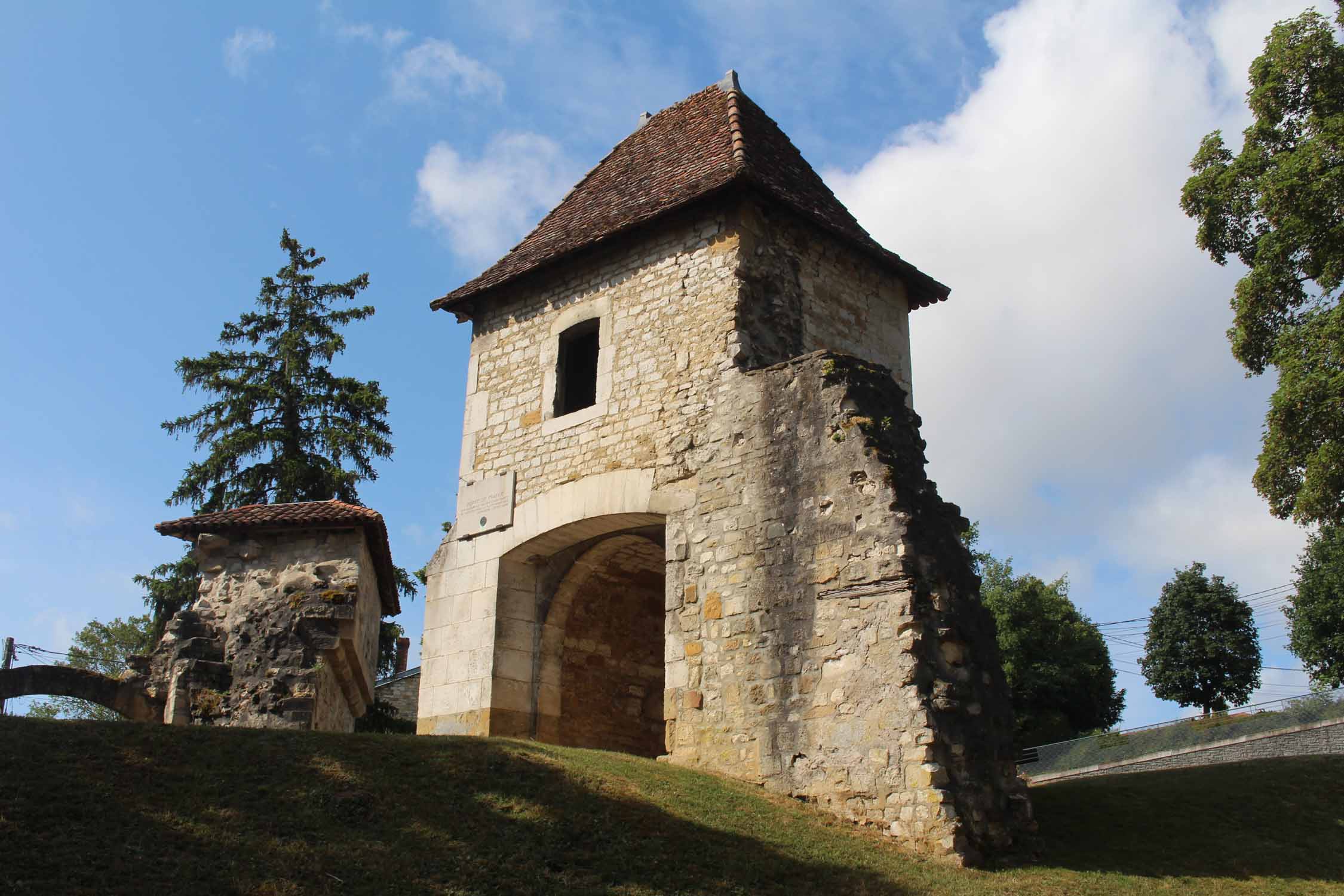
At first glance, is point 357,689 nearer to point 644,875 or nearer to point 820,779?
point 820,779

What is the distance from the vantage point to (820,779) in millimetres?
10133

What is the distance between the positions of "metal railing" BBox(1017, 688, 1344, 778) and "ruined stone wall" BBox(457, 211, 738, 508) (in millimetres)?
13383

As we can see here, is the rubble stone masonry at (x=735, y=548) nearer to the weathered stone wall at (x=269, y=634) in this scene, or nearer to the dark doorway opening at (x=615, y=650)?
the dark doorway opening at (x=615, y=650)

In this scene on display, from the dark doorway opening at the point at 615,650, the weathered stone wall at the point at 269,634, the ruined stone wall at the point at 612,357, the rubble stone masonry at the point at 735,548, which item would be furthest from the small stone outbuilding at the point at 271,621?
the dark doorway opening at the point at 615,650

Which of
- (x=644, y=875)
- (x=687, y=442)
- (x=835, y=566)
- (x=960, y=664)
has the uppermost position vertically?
(x=687, y=442)

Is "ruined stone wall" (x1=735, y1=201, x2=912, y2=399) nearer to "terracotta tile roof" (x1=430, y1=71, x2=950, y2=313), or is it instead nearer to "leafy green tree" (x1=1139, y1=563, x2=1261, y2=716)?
"terracotta tile roof" (x1=430, y1=71, x2=950, y2=313)

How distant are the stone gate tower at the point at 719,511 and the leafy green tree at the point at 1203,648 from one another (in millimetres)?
22851

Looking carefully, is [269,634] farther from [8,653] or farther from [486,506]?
[8,653]

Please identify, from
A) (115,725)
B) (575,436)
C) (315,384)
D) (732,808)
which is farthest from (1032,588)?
(115,725)

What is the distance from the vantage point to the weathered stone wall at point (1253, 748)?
21.2 m

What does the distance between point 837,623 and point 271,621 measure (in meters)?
6.11

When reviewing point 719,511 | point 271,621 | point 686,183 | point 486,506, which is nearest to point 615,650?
point 486,506

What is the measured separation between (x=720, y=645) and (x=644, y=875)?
3743 millimetres

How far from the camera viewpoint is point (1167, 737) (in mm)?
22422
